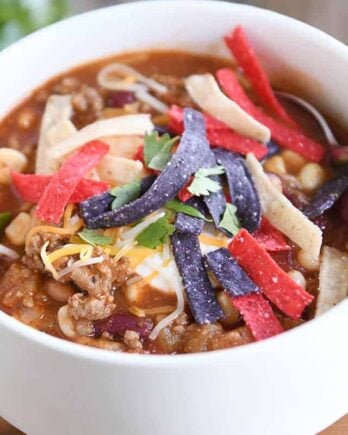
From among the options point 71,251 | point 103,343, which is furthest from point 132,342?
point 71,251

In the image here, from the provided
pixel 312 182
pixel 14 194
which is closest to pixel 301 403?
pixel 312 182

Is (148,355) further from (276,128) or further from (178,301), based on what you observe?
(276,128)

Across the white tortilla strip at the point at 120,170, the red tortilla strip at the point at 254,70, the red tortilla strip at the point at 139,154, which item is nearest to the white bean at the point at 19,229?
the white tortilla strip at the point at 120,170

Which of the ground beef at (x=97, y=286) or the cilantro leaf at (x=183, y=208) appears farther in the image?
the cilantro leaf at (x=183, y=208)

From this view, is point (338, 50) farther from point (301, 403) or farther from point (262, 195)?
point (301, 403)

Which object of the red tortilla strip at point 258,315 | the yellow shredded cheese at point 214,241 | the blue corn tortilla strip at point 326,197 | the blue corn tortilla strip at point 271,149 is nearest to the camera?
the red tortilla strip at point 258,315

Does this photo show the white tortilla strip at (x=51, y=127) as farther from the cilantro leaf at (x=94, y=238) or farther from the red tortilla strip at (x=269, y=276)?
the red tortilla strip at (x=269, y=276)
